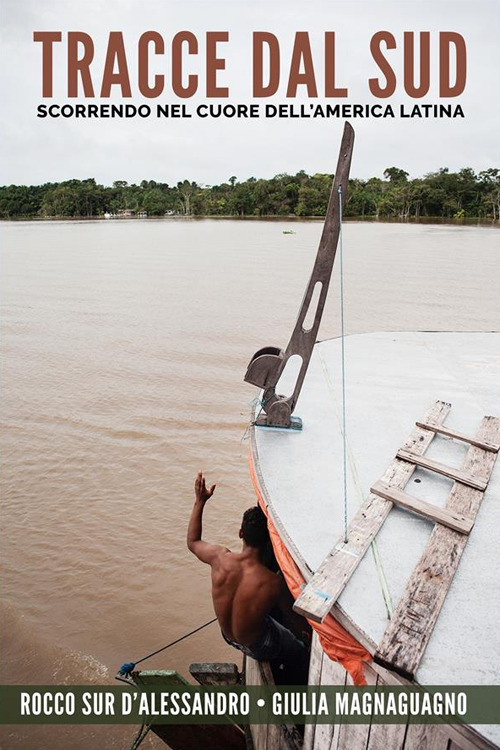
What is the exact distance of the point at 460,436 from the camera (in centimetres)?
404

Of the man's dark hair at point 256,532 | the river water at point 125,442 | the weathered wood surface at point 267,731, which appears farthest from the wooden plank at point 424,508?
the river water at point 125,442

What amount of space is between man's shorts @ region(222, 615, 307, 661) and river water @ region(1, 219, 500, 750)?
2.19 m

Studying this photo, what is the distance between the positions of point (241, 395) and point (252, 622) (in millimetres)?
8293

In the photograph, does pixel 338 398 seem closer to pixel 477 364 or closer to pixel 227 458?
pixel 477 364

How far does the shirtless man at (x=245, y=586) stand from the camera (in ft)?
10.7

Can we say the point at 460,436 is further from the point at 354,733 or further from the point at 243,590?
the point at 354,733

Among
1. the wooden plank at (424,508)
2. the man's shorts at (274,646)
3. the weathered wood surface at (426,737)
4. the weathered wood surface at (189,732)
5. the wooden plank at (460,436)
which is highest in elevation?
the wooden plank at (460,436)

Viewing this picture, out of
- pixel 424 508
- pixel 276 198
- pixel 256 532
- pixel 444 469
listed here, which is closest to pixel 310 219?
pixel 276 198

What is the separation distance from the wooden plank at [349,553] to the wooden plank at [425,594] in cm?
27

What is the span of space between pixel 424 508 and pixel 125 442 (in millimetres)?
7311

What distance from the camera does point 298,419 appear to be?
4.43m

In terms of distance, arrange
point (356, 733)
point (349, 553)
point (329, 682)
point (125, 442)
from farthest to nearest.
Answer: point (125, 442), point (349, 553), point (329, 682), point (356, 733)

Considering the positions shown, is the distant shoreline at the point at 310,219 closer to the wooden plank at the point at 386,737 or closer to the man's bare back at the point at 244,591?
the man's bare back at the point at 244,591

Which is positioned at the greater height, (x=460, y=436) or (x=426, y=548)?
(x=460, y=436)
